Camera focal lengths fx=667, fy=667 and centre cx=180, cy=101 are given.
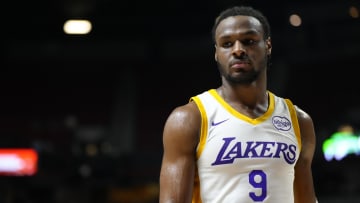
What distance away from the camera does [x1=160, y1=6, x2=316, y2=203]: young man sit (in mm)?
2504

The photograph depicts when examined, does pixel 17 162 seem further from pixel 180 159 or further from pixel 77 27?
pixel 180 159

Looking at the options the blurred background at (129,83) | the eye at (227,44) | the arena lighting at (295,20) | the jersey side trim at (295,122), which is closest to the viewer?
the eye at (227,44)

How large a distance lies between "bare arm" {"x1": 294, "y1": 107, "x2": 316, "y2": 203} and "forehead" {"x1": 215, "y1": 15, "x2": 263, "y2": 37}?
42 centimetres

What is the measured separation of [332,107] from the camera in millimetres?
13516

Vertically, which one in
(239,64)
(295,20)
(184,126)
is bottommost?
(184,126)

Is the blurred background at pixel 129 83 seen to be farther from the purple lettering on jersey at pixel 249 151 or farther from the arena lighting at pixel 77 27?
the purple lettering on jersey at pixel 249 151

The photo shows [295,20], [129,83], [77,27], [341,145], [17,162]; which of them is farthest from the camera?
[129,83]

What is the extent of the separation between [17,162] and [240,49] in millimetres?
8799

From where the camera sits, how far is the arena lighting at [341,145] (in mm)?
11258

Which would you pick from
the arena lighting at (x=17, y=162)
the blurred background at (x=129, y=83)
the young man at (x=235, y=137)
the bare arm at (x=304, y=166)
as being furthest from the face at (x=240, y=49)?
the arena lighting at (x=17, y=162)

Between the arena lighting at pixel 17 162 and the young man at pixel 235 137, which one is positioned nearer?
the young man at pixel 235 137

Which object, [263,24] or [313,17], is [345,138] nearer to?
[313,17]

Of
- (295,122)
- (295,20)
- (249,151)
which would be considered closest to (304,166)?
(295,122)

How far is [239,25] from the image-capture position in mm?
2615
